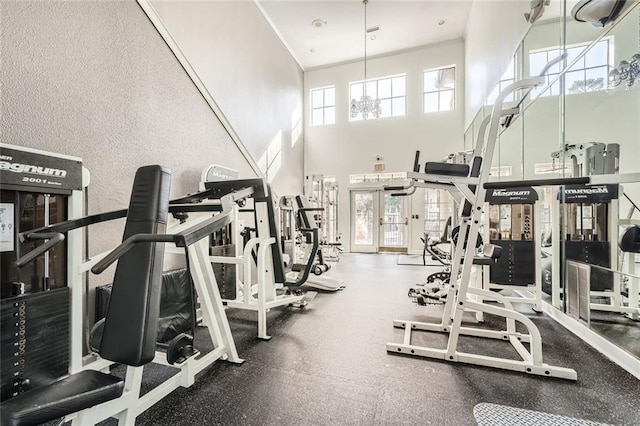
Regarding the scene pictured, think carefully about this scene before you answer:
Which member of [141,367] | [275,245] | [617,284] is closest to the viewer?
[141,367]

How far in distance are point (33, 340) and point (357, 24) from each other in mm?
7717

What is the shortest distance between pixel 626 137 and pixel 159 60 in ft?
15.0

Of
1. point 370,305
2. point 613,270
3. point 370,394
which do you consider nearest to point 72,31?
point 370,394

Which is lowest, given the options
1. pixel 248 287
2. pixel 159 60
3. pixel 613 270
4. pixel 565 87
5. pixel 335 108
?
pixel 248 287

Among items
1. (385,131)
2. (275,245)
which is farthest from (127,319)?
(385,131)

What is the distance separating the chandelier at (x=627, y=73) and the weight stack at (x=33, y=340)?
458cm

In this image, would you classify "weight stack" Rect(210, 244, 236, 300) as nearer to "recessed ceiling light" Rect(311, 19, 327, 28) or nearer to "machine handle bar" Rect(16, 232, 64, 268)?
"machine handle bar" Rect(16, 232, 64, 268)

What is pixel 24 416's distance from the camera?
2.94ft

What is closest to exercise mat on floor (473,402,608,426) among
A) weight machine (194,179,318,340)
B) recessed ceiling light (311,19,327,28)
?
weight machine (194,179,318,340)

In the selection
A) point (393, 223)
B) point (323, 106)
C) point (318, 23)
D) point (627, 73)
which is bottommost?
point (393, 223)

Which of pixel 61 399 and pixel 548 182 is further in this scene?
pixel 548 182

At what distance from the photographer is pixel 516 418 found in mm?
1496

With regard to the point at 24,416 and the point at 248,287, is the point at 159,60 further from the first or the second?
the point at 24,416

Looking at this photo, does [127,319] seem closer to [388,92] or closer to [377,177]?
[377,177]
